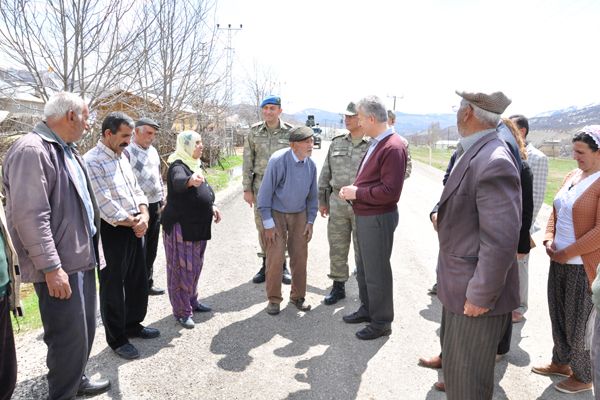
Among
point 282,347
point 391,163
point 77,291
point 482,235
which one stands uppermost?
point 391,163

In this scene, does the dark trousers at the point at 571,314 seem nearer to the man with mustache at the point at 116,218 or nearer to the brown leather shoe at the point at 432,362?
the brown leather shoe at the point at 432,362

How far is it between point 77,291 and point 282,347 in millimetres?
1782

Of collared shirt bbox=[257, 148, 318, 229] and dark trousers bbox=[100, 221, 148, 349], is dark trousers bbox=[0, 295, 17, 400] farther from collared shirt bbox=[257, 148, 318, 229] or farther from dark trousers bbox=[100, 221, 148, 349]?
collared shirt bbox=[257, 148, 318, 229]

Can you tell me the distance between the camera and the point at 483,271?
212 cm

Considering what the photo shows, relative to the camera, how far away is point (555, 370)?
128 inches

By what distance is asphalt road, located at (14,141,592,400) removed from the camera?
120 inches

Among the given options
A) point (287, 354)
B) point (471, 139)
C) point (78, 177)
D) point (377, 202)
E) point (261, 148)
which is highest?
point (471, 139)

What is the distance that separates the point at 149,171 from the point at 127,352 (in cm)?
193

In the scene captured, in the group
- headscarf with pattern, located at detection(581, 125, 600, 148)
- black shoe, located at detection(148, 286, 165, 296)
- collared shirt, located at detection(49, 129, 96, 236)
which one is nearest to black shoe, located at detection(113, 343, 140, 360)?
collared shirt, located at detection(49, 129, 96, 236)

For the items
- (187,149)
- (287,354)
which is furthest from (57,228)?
(287,354)

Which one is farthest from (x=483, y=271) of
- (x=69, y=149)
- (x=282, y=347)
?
(x=69, y=149)

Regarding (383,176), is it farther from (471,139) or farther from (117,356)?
(117,356)

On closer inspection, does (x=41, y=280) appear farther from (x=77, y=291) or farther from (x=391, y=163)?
(x=391, y=163)

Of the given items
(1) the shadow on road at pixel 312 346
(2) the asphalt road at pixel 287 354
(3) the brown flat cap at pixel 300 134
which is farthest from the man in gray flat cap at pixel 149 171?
(3) the brown flat cap at pixel 300 134
